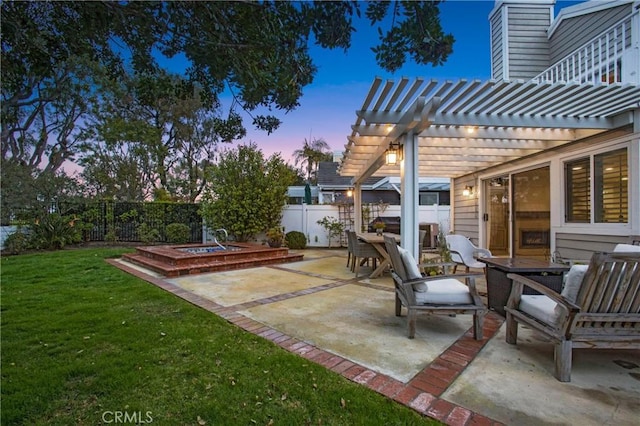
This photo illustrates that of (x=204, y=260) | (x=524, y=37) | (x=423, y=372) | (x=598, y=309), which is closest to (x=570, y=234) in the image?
(x=598, y=309)

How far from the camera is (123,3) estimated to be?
211 cm

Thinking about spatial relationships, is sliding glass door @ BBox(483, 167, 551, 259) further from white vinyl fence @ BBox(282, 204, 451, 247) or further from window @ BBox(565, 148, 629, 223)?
white vinyl fence @ BBox(282, 204, 451, 247)

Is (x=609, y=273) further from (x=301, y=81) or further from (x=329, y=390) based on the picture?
(x=301, y=81)

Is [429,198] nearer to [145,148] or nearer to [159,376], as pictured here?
[159,376]

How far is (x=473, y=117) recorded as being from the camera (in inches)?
178

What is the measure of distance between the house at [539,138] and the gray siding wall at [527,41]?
0.21 feet

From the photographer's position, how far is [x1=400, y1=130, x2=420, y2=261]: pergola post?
462cm

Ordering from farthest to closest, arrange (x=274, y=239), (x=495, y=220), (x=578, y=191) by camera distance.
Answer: (x=274, y=239)
(x=495, y=220)
(x=578, y=191)

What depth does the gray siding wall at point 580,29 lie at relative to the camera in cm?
665

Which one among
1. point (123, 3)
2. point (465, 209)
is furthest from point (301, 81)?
point (465, 209)

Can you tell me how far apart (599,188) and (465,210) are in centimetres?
435

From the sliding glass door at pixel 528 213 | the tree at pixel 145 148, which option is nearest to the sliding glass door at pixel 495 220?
the sliding glass door at pixel 528 213

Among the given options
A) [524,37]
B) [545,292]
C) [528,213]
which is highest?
[524,37]

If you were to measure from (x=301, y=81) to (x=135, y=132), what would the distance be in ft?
53.1
